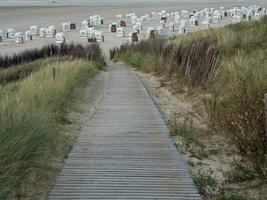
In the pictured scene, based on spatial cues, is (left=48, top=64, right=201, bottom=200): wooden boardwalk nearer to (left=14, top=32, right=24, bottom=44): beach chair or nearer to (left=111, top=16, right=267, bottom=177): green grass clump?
(left=111, top=16, right=267, bottom=177): green grass clump

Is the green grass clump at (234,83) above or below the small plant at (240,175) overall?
above

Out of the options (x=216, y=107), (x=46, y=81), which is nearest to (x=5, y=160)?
(x=216, y=107)

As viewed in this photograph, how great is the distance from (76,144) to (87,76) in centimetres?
953

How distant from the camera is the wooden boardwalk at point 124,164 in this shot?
560 centimetres

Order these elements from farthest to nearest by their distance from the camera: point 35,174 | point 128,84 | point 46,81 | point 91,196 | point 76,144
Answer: point 128,84 → point 46,81 → point 76,144 → point 35,174 → point 91,196

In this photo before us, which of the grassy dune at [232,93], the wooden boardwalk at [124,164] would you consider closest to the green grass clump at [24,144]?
the wooden boardwalk at [124,164]

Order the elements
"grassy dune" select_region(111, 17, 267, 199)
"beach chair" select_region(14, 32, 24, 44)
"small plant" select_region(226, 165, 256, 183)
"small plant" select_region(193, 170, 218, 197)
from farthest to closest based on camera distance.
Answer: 1. "beach chair" select_region(14, 32, 24, 44)
2. "grassy dune" select_region(111, 17, 267, 199)
3. "small plant" select_region(226, 165, 256, 183)
4. "small plant" select_region(193, 170, 218, 197)

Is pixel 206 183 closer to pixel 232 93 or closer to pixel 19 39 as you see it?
pixel 232 93

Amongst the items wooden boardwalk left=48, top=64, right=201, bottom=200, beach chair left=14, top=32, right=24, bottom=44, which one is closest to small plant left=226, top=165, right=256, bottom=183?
wooden boardwalk left=48, top=64, right=201, bottom=200

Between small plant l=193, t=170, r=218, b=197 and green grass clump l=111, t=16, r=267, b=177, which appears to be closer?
small plant l=193, t=170, r=218, b=197

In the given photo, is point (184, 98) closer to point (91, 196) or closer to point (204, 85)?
point (204, 85)

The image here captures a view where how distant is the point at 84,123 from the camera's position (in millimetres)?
9258

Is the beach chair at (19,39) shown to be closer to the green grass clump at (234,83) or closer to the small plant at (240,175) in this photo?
the green grass clump at (234,83)

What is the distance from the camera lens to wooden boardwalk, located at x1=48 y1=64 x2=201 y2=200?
5602 mm
